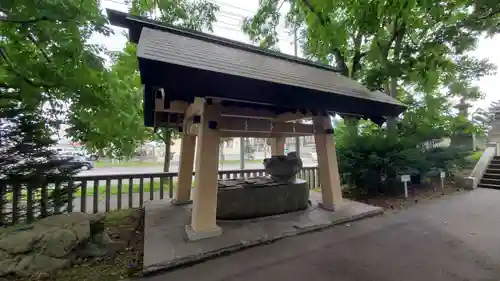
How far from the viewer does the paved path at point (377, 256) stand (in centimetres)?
242

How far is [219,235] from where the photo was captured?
3379mm

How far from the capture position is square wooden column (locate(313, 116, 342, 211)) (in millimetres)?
4598

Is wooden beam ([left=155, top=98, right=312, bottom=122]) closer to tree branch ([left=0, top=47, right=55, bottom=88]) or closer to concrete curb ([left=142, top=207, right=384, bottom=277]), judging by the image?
tree branch ([left=0, top=47, right=55, bottom=88])

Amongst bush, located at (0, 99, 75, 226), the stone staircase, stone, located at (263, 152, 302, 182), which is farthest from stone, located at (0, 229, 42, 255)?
the stone staircase

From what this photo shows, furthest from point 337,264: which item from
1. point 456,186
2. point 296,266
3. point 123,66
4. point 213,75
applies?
point 456,186

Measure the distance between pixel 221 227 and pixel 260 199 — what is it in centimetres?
96

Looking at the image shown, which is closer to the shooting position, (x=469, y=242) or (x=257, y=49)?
(x=469, y=242)

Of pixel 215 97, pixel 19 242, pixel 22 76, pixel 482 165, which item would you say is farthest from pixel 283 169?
pixel 482 165

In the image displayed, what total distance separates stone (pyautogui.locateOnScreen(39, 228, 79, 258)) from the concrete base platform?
898mm

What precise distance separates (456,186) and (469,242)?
5662mm

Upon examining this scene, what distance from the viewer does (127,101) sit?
16.6 ft

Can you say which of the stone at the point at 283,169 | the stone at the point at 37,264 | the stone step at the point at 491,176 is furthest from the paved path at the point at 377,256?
the stone step at the point at 491,176

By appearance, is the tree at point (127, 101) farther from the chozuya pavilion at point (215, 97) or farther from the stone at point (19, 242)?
the stone at point (19, 242)

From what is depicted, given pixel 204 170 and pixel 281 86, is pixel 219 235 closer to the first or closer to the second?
pixel 204 170
